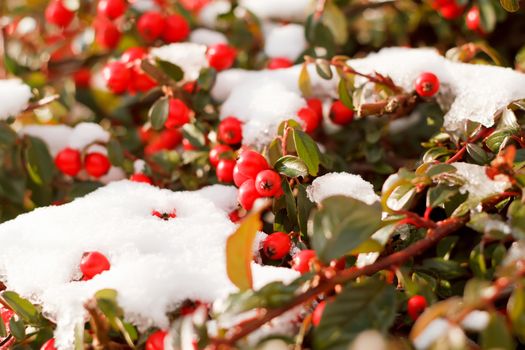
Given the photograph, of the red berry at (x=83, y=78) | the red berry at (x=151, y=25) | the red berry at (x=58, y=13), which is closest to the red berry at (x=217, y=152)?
the red berry at (x=151, y=25)

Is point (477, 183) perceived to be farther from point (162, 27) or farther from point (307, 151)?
point (162, 27)

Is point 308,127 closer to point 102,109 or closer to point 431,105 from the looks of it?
point 431,105

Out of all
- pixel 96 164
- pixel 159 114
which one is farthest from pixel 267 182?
pixel 96 164

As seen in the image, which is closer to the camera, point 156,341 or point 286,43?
point 156,341

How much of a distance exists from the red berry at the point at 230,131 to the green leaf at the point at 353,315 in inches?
35.1

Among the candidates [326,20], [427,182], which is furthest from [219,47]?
[427,182]

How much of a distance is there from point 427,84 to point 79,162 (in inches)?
48.6

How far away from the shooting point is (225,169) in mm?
1844

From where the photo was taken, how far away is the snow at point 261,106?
1.96 meters

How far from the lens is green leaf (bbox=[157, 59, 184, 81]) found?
2088mm

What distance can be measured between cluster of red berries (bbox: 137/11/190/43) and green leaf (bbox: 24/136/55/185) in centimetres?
70

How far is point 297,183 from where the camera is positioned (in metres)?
1.66

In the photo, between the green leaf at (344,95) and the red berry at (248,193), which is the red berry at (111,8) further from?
the red berry at (248,193)

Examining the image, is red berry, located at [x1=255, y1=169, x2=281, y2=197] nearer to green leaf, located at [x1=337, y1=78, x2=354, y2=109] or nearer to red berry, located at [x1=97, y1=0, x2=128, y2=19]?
green leaf, located at [x1=337, y1=78, x2=354, y2=109]
